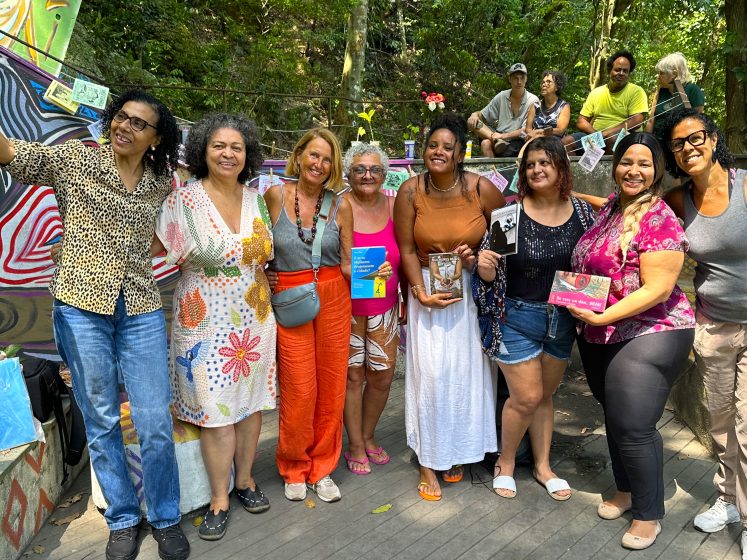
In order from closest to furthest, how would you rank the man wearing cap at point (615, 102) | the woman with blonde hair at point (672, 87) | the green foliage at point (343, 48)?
the woman with blonde hair at point (672, 87) < the man wearing cap at point (615, 102) < the green foliage at point (343, 48)

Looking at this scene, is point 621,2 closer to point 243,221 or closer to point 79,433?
point 243,221

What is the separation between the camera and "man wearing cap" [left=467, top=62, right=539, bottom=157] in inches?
263

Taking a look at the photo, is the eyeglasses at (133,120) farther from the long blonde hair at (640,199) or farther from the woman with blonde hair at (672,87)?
the woman with blonde hair at (672,87)

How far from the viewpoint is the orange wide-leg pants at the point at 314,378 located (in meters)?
3.14

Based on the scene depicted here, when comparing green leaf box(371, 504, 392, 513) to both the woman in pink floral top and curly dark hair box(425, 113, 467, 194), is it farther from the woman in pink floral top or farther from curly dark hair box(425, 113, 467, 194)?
curly dark hair box(425, 113, 467, 194)

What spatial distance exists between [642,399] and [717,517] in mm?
902

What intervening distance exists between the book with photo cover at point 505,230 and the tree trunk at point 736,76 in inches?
190

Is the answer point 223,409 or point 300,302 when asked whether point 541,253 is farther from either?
point 223,409

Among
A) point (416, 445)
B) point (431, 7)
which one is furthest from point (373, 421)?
point (431, 7)

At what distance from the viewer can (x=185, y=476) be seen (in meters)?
3.05

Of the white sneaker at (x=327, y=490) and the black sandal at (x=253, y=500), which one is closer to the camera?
the black sandal at (x=253, y=500)

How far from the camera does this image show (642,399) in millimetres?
2725

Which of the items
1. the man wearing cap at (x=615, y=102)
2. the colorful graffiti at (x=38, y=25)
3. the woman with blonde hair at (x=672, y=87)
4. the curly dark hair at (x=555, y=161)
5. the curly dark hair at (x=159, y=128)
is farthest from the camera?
the man wearing cap at (x=615, y=102)

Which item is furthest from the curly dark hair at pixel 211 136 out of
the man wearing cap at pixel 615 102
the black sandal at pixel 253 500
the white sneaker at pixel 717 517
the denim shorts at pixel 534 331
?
the man wearing cap at pixel 615 102
